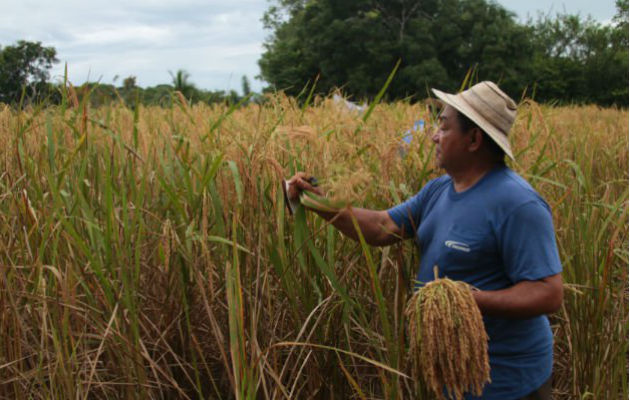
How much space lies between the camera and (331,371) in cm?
203

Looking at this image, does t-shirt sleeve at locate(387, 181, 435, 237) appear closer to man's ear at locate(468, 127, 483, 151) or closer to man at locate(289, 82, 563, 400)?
man at locate(289, 82, 563, 400)

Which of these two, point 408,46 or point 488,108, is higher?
point 408,46

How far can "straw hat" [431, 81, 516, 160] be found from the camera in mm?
1844

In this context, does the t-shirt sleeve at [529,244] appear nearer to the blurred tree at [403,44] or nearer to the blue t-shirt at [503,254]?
the blue t-shirt at [503,254]

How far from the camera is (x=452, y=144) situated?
1889 millimetres

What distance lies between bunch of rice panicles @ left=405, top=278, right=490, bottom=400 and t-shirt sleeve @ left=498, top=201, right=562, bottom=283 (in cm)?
32

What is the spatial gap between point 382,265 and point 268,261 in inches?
14.4

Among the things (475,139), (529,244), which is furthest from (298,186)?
(529,244)

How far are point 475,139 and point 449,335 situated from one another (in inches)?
28.7

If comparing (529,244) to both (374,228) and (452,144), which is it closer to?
(452,144)

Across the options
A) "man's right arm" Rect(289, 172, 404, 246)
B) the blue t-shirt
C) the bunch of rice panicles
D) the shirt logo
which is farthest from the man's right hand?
the bunch of rice panicles

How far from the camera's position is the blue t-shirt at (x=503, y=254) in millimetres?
1698

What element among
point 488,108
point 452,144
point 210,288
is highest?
point 488,108

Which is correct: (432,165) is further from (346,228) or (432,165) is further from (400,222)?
(346,228)
